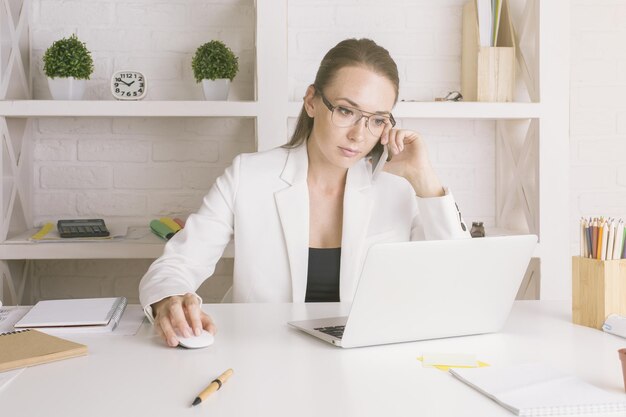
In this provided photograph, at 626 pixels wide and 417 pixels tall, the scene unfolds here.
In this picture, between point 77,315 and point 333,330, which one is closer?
point 333,330

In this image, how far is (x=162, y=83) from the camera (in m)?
2.95

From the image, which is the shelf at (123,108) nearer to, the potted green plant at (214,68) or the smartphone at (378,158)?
the potted green plant at (214,68)

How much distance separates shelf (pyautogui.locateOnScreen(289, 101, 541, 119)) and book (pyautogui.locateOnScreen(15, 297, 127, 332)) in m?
1.42

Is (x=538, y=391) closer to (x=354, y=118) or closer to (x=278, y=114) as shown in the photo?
(x=354, y=118)

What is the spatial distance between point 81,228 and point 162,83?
0.67m

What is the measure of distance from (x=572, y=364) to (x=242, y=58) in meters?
2.05

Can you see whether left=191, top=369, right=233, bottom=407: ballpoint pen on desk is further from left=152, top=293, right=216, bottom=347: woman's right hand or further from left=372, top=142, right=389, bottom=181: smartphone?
left=372, top=142, right=389, bottom=181: smartphone

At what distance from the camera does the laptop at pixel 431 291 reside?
1.29 meters

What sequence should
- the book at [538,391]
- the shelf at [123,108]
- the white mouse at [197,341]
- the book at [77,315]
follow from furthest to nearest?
the shelf at [123,108]
the book at [77,315]
the white mouse at [197,341]
the book at [538,391]

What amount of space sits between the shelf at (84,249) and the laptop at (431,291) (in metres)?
1.29

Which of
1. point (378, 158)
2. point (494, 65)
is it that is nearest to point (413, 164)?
point (378, 158)

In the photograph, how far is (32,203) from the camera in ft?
9.71

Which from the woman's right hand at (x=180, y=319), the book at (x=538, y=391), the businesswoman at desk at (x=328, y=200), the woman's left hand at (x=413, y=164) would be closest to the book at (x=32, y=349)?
the woman's right hand at (x=180, y=319)

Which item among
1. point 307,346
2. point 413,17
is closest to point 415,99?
point 413,17
